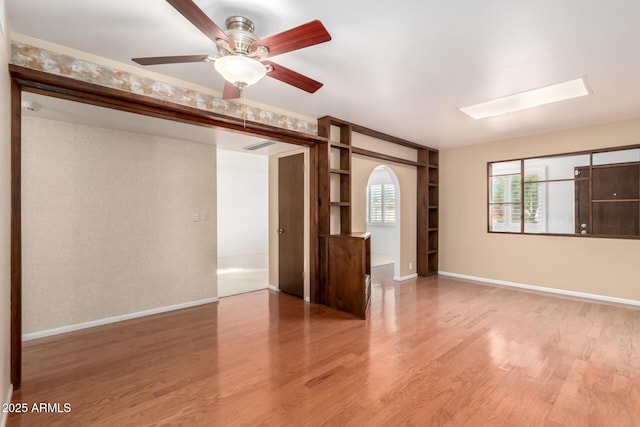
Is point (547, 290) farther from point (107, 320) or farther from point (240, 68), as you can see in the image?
point (107, 320)

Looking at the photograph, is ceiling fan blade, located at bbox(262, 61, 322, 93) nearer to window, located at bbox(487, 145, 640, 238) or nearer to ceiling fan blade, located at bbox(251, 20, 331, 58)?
ceiling fan blade, located at bbox(251, 20, 331, 58)

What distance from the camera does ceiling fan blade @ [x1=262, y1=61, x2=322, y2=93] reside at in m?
2.03

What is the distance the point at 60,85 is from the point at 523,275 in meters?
6.45

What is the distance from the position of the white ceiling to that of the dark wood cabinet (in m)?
1.71

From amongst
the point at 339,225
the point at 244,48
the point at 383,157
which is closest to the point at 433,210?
the point at 383,157

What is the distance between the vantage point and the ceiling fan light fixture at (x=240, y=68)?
1842 millimetres

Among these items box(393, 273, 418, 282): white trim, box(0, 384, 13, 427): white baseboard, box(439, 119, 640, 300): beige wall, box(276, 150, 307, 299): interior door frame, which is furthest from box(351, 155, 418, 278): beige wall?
box(0, 384, 13, 427): white baseboard

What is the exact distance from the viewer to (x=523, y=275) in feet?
16.4

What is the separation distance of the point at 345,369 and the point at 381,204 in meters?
6.51

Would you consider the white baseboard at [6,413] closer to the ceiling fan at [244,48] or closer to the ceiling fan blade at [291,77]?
the ceiling fan at [244,48]

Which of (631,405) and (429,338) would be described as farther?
(429,338)

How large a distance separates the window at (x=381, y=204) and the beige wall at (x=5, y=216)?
745cm

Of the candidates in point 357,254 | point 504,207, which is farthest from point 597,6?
point 504,207

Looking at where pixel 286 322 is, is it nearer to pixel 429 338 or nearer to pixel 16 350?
pixel 429 338
